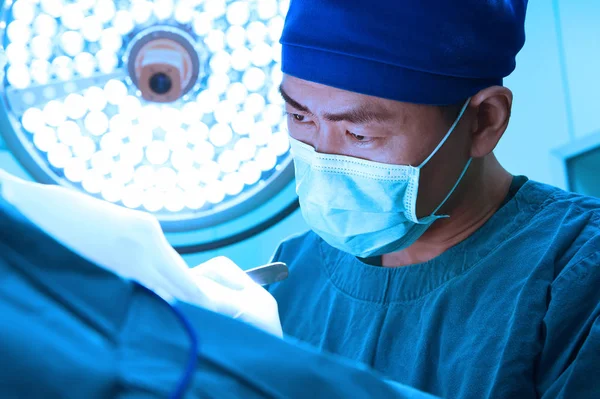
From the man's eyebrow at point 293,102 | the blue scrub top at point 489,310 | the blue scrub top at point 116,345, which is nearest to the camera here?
the blue scrub top at point 116,345

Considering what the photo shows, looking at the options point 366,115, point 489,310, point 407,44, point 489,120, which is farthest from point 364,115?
point 489,310

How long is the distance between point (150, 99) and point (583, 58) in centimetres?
104

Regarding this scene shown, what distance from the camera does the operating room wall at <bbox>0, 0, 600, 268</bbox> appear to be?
1.73m

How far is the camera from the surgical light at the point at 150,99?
1.44 meters

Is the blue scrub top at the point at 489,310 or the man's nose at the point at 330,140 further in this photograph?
the man's nose at the point at 330,140

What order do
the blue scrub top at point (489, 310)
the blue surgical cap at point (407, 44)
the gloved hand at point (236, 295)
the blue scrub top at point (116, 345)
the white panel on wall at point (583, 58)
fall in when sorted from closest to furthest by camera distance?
the blue scrub top at point (116, 345), the gloved hand at point (236, 295), the blue scrub top at point (489, 310), the blue surgical cap at point (407, 44), the white panel on wall at point (583, 58)

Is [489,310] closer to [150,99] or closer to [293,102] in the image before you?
[293,102]

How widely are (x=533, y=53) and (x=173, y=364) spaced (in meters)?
1.57

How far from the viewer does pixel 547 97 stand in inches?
71.3

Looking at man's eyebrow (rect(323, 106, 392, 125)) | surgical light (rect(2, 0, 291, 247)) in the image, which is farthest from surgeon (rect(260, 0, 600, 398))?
surgical light (rect(2, 0, 291, 247))

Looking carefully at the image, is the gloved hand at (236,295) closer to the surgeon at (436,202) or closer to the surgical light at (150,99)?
the surgeon at (436,202)

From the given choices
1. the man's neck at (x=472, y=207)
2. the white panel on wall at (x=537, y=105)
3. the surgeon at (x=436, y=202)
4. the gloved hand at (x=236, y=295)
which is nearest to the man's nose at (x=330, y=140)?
the surgeon at (x=436, y=202)

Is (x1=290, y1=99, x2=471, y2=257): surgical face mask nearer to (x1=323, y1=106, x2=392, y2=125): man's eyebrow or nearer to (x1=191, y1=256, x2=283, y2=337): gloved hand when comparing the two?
(x1=323, y1=106, x2=392, y2=125): man's eyebrow

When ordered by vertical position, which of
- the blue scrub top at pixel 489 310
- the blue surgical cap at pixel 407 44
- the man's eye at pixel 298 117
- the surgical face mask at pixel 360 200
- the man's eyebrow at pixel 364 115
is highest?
the blue surgical cap at pixel 407 44
